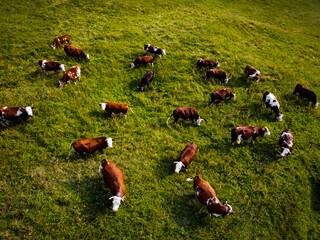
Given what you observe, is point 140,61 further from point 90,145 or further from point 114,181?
point 114,181

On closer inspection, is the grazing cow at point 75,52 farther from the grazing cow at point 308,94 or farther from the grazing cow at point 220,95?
the grazing cow at point 308,94

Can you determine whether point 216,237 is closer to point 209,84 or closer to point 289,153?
point 289,153

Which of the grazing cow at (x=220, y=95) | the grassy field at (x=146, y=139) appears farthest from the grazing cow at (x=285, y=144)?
the grazing cow at (x=220, y=95)

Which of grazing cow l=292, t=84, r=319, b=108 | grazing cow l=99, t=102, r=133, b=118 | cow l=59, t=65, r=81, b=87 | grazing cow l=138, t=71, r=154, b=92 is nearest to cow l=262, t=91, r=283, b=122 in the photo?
grazing cow l=292, t=84, r=319, b=108

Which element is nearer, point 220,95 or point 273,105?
point 273,105

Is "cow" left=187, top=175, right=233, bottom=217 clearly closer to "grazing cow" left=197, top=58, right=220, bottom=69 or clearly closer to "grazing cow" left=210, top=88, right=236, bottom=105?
"grazing cow" left=210, top=88, right=236, bottom=105

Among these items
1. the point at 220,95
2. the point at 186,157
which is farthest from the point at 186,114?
the point at 220,95

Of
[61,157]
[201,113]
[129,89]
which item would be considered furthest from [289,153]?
[61,157]
